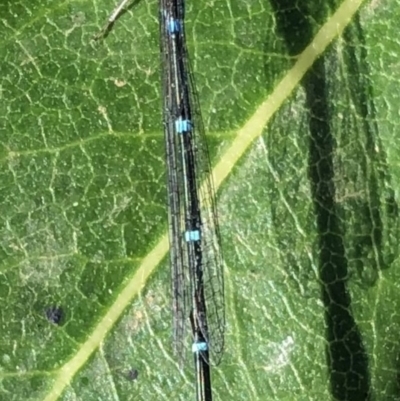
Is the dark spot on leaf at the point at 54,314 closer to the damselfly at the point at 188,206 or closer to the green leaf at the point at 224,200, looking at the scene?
the green leaf at the point at 224,200

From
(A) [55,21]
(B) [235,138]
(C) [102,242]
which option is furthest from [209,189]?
(A) [55,21]

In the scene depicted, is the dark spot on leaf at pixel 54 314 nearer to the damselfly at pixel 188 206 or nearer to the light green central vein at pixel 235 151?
the light green central vein at pixel 235 151

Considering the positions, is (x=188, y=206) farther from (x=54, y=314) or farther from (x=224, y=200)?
(x=54, y=314)

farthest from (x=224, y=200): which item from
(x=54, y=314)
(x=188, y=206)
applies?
(x=54, y=314)

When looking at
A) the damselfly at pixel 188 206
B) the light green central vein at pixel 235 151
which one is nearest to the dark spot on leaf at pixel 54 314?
the light green central vein at pixel 235 151

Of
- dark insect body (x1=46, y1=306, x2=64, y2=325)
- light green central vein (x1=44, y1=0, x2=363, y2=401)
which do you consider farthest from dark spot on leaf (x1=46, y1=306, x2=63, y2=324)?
light green central vein (x1=44, y1=0, x2=363, y2=401)

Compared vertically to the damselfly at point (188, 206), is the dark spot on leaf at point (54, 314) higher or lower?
lower

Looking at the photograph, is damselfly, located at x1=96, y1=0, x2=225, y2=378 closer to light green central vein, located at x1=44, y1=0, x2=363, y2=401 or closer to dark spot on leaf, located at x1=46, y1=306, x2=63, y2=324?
light green central vein, located at x1=44, y1=0, x2=363, y2=401
